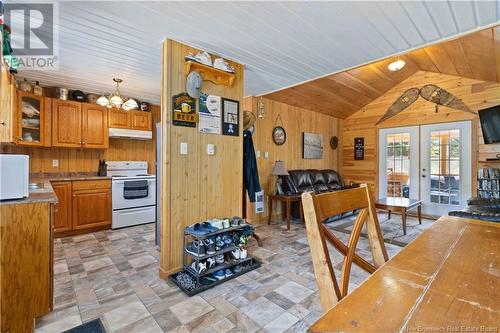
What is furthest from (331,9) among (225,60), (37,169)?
(37,169)

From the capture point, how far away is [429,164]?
16.4 ft

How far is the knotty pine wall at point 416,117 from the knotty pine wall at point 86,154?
4.78 meters

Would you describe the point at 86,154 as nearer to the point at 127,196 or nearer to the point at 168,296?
the point at 127,196

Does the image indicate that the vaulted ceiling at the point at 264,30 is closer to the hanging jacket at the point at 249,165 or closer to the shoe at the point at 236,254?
the hanging jacket at the point at 249,165

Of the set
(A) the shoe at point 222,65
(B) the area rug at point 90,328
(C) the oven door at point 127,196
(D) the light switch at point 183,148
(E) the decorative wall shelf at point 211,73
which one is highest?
(A) the shoe at point 222,65

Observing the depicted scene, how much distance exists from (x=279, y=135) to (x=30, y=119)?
4.00 metres

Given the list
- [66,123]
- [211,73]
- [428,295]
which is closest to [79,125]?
[66,123]

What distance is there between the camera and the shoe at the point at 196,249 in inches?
87.2

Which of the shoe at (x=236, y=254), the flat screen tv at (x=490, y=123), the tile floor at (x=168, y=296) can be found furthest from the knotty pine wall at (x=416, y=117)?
the shoe at (x=236, y=254)

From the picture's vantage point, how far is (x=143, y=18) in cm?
201

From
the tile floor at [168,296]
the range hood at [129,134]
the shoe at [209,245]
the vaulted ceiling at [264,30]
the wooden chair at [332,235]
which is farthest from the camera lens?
the range hood at [129,134]

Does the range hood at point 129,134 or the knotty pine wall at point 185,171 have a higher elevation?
the range hood at point 129,134

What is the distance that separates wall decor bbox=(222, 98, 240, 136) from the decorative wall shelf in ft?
0.69

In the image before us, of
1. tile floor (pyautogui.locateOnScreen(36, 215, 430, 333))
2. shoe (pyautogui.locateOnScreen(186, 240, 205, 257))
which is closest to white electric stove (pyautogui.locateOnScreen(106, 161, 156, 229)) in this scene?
tile floor (pyautogui.locateOnScreen(36, 215, 430, 333))
